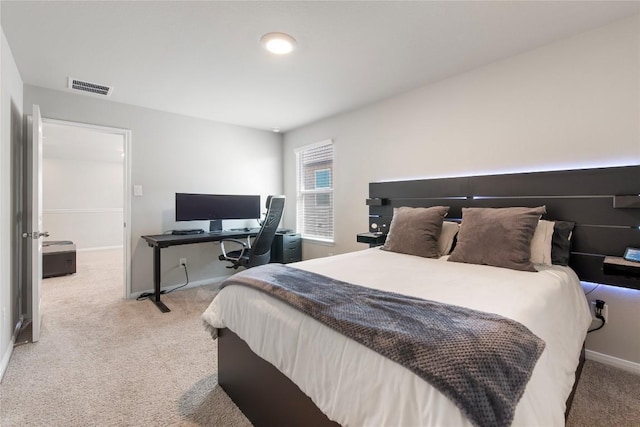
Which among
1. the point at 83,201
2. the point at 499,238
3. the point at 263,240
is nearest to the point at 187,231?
the point at 263,240

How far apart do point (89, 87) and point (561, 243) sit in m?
4.34

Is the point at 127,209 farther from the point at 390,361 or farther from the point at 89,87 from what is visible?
the point at 390,361

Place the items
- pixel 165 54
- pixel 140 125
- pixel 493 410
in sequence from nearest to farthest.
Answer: pixel 493 410, pixel 165 54, pixel 140 125

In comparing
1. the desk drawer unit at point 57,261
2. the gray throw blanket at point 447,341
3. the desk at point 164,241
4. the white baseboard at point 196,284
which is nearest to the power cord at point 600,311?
the gray throw blanket at point 447,341

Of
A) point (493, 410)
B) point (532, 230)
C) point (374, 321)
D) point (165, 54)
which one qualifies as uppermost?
point (165, 54)

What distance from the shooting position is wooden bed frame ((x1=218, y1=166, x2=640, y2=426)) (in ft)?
4.43

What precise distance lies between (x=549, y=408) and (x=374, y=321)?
1.81 ft

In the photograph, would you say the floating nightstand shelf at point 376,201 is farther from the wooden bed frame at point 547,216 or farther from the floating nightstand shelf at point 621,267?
the floating nightstand shelf at point 621,267

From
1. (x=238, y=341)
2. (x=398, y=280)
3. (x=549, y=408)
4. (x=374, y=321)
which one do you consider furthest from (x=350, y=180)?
(x=549, y=408)

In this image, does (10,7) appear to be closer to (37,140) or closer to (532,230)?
(37,140)

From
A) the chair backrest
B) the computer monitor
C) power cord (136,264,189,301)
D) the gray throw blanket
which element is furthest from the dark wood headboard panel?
power cord (136,264,189,301)

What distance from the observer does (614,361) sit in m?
2.03

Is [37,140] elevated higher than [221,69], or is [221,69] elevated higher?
[221,69]

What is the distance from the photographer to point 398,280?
1.66 m
